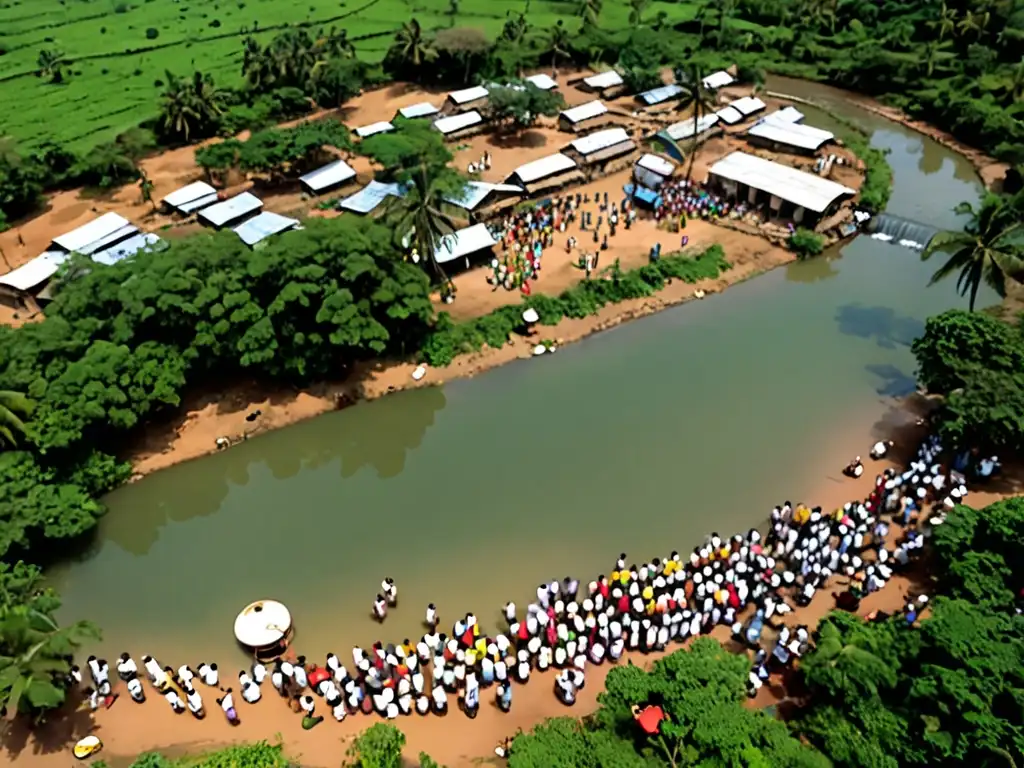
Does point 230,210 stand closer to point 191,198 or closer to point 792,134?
point 191,198

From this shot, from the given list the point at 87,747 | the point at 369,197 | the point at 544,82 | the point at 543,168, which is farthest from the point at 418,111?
the point at 87,747

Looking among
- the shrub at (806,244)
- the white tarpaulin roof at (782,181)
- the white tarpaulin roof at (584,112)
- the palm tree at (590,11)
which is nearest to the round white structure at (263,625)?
the shrub at (806,244)

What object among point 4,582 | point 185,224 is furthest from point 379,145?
point 4,582

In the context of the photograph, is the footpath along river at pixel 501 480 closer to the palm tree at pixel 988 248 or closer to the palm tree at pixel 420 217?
the palm tree at pixel 988 248

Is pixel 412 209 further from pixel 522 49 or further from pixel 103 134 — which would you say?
pixel 522 49

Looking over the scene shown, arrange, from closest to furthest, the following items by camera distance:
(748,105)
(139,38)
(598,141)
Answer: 1. (598,141)
2. (748,105)
3. (139,38)

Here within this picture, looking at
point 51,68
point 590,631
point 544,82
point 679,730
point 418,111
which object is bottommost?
point 590,631
